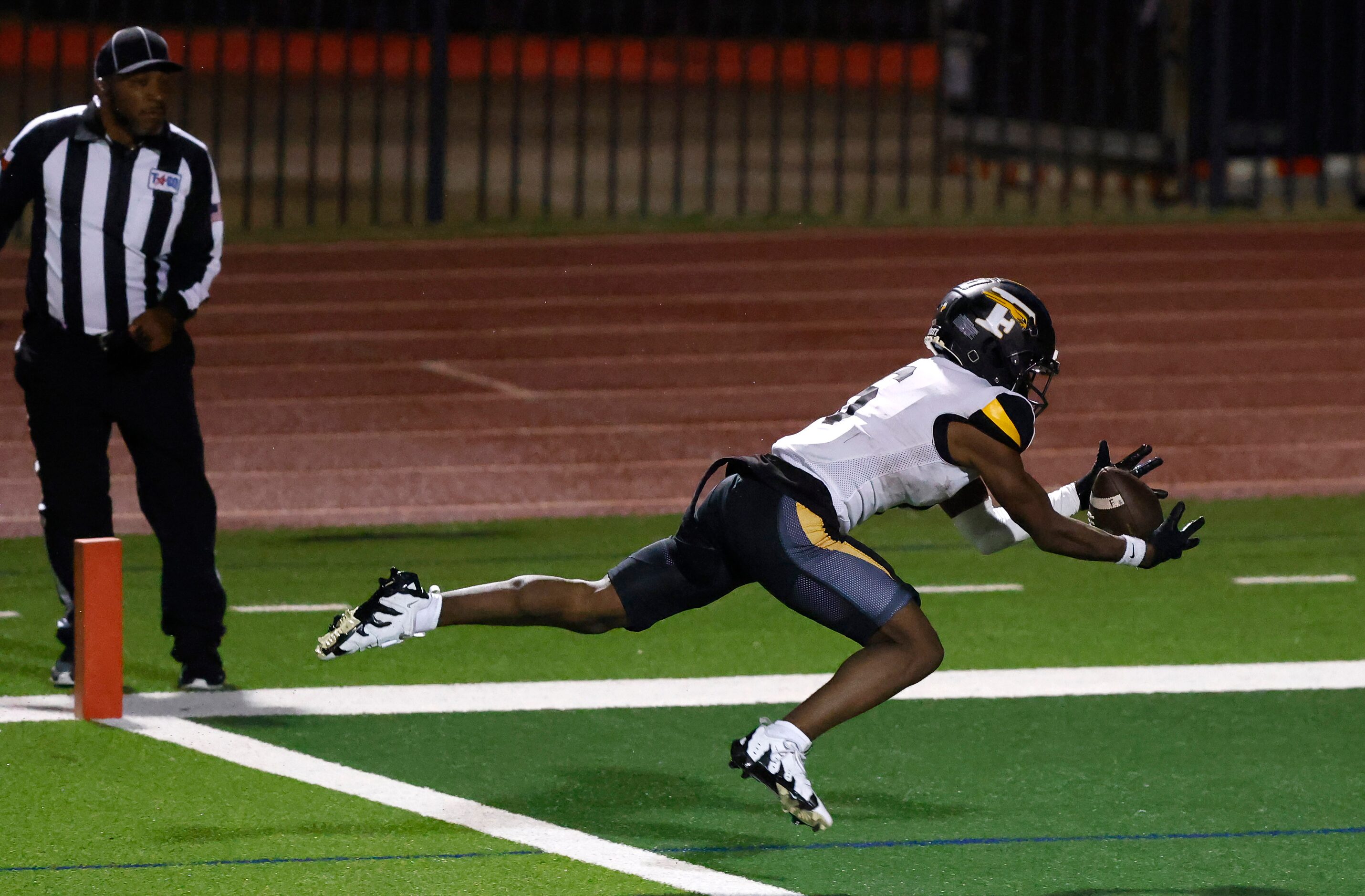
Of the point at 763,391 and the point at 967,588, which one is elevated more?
the point at 763,391

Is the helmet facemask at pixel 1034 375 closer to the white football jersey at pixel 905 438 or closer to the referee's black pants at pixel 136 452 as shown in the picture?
the white football jersey at pixel 905 438

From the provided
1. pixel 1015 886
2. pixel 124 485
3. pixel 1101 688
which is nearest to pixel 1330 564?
pixel 1101 688

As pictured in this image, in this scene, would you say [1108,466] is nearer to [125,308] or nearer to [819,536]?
[819,536]

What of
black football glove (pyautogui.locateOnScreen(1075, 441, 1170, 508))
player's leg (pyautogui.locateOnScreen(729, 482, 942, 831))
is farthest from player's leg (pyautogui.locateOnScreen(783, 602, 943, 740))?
black football glove (pyautogui.locateOnScreen(1075, 441, 1170, 508))

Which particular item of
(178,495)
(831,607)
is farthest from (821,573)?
(178,495)

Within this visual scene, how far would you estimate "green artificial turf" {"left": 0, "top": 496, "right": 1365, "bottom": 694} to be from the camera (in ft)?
24.5

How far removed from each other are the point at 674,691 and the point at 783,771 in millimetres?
2172

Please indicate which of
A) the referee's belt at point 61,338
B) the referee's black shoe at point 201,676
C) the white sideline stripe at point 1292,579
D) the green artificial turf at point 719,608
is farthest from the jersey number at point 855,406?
the white sideline stripe at point 1292,579

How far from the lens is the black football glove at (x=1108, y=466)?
18.2 ft

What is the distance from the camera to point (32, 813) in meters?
5.46

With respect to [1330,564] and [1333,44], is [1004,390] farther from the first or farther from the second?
[1333,44]

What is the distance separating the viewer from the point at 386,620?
17.7 ft

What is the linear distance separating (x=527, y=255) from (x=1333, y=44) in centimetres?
584

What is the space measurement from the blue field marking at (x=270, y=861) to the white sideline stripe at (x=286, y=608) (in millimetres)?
3251
